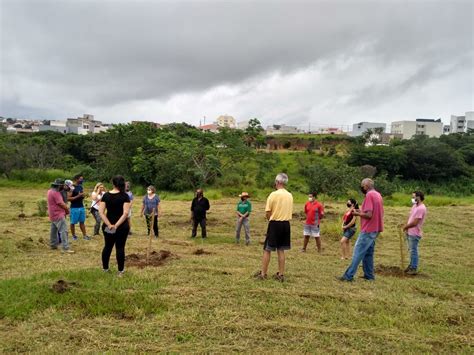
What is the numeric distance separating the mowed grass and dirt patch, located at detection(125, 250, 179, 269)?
0.25 m

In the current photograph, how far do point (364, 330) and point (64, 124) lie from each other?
119582 millimetres

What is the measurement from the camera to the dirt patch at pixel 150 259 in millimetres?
8070

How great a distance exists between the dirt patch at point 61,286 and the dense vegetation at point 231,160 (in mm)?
15529

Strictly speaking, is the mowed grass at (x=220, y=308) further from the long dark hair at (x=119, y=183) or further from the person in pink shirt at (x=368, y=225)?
the long dark hair at (x=119, y=183)

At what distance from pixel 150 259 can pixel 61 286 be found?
2641 mm

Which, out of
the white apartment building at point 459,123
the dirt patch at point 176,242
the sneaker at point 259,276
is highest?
the white apartment building at point 459,123

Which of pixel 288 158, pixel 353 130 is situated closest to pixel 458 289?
pixel 288 158

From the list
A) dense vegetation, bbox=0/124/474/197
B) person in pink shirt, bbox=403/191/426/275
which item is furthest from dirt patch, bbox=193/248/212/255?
dense vegetation, bbox=0/124/474/197

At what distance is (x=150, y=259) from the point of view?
8477 millimetres

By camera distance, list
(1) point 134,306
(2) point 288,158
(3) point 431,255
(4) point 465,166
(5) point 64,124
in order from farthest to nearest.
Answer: (5) point 64,124 → (2) point 288,158 → (4) point 465,166 → (3) point 431,255 → (1) point 134,306

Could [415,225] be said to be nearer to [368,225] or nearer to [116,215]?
[368,225]

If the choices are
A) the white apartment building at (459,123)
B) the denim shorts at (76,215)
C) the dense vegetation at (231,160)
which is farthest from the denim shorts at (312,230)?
the white apartment building at (459,123)

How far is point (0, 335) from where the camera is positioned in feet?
15.4

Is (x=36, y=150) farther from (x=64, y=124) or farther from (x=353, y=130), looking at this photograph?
(x=353, y=130)
